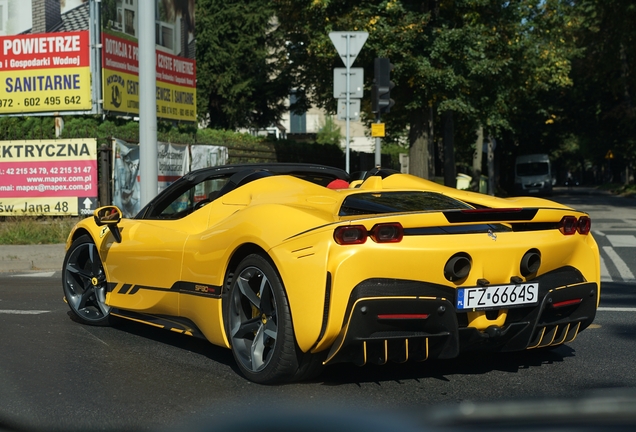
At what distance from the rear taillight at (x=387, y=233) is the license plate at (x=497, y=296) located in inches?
16.3

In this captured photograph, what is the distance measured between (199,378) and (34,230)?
36.1 feet

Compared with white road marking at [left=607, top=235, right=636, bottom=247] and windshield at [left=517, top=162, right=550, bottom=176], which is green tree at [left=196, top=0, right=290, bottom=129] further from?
white road marking at [left=607, top=235, right=636, bottom=247]

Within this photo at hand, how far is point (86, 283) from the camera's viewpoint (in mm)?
7008

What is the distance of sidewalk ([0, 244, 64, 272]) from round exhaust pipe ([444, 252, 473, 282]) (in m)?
8.87

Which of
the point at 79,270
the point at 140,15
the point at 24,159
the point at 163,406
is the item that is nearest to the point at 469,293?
the point at 163,406

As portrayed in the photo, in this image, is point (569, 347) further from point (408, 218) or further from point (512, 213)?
point (408, 218)

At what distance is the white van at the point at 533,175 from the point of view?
181ft

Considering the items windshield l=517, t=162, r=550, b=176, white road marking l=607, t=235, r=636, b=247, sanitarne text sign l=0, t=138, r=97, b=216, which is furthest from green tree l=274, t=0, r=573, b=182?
windshield l=517, t=162, r=550, b=176

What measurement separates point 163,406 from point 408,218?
149 centimetres

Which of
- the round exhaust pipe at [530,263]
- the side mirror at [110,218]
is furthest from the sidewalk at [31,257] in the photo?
the round exhaust pipe at [530,263]

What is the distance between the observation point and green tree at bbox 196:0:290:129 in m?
44.6

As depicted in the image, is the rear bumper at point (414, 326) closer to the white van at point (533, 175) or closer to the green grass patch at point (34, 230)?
the green grass patch at point (34, 230)

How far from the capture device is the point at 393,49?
72.8 ft

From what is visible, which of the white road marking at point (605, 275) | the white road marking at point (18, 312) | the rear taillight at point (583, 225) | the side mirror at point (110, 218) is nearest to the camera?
the rear taillight at point (583, 225)
